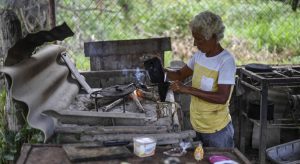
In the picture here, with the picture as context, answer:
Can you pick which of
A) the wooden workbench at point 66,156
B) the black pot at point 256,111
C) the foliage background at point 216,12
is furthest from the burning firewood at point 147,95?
the foliage background at point 216,12

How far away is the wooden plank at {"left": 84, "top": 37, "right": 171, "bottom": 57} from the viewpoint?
4531 millimetres

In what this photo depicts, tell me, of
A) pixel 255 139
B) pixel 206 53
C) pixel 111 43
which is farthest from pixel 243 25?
pixel 206 53

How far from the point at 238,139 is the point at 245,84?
833 millimetres

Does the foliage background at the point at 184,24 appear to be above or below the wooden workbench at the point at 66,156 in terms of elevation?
above

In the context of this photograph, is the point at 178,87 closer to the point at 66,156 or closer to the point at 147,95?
the point at 147,95

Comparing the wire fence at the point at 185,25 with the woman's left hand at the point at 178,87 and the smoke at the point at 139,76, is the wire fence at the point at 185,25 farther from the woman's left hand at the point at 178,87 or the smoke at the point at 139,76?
the woman's left hand at the point at 178,87

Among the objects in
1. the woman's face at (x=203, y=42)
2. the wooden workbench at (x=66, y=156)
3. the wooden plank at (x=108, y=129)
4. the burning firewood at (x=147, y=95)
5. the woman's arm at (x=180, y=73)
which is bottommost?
the wooden workbench at (x=66, y=156)

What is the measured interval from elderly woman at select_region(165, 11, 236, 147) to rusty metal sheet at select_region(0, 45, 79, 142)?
1023 mm

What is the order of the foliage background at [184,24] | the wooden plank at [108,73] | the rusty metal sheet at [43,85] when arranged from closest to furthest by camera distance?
the rusty metal sheet at [43,85] < the wooden plank at [108,73] < the foliage background at [184,24]

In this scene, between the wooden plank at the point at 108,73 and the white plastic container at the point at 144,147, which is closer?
the white plastic container at the point at 144,147

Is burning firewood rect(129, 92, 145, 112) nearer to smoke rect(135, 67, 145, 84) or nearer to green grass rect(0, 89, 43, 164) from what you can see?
smoke rect(135, 67, 145, 84)

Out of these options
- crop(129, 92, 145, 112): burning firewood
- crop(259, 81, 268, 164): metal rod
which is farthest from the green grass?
crop(259, 81, 268, 164): metal rod

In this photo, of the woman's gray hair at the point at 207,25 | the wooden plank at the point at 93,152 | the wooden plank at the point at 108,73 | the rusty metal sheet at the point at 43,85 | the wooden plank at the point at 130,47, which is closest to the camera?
the wooden plank at the point at 93,152

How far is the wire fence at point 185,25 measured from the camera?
663 cm
